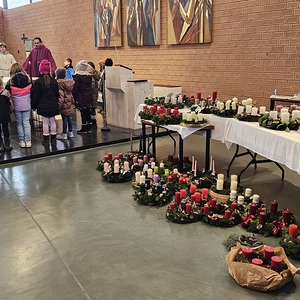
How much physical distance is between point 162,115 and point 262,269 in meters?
2.83

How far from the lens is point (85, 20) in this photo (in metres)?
12.0

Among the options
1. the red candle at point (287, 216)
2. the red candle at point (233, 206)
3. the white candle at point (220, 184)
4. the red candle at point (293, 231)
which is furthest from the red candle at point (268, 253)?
the white candle at point (220, 184)

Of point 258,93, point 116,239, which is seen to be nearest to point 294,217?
point 116,239

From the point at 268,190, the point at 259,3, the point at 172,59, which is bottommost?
the point at 268,190

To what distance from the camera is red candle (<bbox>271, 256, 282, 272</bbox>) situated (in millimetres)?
2637

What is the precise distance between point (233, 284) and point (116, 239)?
114 centimetres

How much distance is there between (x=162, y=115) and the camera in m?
5.07

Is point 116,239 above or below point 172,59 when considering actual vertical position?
below

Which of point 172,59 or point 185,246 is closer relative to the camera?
point 185,246

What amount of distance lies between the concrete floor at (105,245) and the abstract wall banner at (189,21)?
4012 millimetres

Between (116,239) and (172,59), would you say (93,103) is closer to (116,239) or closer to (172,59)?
(172,59)

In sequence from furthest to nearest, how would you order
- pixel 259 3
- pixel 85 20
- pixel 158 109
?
pixel 85 20, pixel 259 3, pixel 158 109

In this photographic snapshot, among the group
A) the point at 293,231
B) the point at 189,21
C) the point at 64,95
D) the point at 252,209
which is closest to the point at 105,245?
the point at 252,209

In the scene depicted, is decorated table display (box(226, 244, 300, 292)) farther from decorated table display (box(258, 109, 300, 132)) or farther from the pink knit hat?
the pink knit hat
